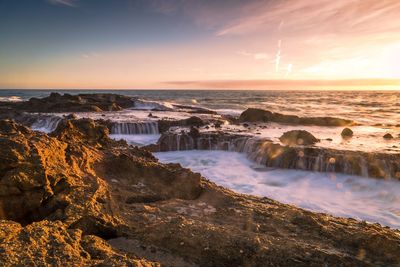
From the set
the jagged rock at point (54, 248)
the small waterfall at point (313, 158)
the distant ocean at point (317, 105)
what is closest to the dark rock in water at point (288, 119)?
the distant ocean at point (317, 105)

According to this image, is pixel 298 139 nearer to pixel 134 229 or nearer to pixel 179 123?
pixel 179 123

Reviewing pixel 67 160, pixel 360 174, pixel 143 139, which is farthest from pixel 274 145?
pixel 67 160

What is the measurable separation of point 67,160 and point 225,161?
27.1 feet

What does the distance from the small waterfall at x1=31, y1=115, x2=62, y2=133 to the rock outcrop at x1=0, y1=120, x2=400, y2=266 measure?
680 inches

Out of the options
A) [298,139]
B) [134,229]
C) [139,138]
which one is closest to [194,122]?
[139,138]

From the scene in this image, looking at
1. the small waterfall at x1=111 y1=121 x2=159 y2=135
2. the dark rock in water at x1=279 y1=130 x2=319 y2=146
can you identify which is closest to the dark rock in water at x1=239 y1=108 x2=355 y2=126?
the small waterfall at x1=111 y1=121 x2=159 y2=135

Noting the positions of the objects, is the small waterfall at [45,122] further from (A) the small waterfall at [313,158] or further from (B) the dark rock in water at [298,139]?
(B) the dark rock in water at [298,139]

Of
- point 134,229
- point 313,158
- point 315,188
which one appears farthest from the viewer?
point 313,158

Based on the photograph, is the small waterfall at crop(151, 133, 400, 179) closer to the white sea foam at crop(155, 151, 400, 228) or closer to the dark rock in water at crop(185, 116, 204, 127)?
the white sea foam at crop(155, 151, 400, 228)

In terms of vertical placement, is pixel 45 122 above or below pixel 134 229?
below

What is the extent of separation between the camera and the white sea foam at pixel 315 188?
748 centimetres

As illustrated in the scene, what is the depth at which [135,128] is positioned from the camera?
750 inches

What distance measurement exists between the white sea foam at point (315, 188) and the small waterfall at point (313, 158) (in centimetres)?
41

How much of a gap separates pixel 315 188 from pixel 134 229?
7.13 m
